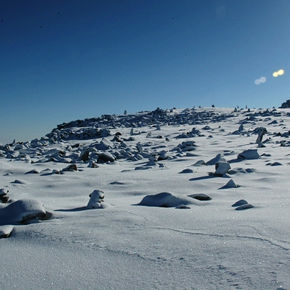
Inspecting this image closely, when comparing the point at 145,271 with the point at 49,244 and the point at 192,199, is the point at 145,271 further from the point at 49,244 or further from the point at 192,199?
the point at 192,199

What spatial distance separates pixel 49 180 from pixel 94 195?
209 cm

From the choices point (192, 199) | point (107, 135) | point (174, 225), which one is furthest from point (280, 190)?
point (107, 135)

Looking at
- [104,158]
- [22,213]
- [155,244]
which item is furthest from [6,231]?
[104,158]

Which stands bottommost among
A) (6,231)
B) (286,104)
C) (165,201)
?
(165,201)

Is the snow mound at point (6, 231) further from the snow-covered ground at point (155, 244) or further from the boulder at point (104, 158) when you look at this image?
the boulder at point (104, 158)

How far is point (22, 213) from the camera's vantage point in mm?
2451

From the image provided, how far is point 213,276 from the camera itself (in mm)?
1435

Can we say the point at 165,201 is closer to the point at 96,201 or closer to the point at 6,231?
the point at 96,201

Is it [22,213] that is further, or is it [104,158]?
[104,158]

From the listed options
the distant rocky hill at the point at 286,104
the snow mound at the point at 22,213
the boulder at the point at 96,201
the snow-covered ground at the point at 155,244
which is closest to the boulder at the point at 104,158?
the snow-covered ground at the point at 155,244

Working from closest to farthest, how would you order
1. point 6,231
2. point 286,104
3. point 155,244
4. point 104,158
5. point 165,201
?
point 155,244
point 6,231
point 165,201
point 104,158
point 286,104

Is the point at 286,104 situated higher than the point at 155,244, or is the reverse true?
the point at 286,104

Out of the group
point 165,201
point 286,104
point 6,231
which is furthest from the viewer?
point 286,104

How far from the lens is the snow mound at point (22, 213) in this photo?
7.97ft
